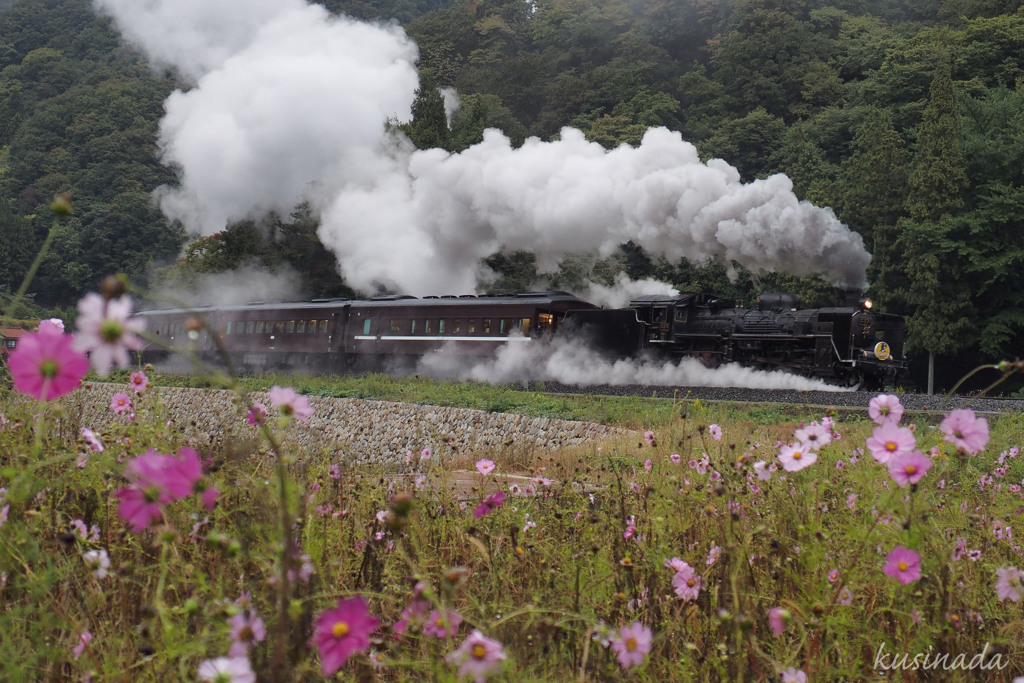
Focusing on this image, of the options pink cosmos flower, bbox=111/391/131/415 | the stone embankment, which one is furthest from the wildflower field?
the stone embankment

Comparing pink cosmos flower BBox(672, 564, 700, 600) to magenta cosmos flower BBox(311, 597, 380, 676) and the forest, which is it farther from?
the forest

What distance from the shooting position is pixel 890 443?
7.30ft

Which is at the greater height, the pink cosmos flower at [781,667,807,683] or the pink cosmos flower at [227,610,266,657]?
the pink cosmos flower at [227,610,266,657]

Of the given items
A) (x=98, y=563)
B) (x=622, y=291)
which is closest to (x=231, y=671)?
(x=98, y=563)

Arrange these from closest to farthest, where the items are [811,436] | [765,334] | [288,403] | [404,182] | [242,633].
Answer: [242,633]
[288,403]
[811,436]
[765,334]
[404,182]

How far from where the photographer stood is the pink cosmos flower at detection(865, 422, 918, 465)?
2184 mm

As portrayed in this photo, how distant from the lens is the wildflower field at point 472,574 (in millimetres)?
1675

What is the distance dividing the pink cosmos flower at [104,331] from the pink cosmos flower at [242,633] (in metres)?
0.54

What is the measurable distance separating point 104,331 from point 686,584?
6.38ft

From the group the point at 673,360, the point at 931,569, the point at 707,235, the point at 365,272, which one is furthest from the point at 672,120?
the point at 931,569

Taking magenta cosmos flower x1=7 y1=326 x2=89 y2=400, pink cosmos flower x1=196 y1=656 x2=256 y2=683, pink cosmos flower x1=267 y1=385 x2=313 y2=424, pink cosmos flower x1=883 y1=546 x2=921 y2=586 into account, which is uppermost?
magenta cosmos flower x1=7 y1=326 x2=89 y2=400

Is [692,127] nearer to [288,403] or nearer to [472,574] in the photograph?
[472,574]

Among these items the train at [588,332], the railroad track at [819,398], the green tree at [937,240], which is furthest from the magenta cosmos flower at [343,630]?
the green tree at [937,240]

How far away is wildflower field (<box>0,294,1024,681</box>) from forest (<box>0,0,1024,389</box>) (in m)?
4.65
